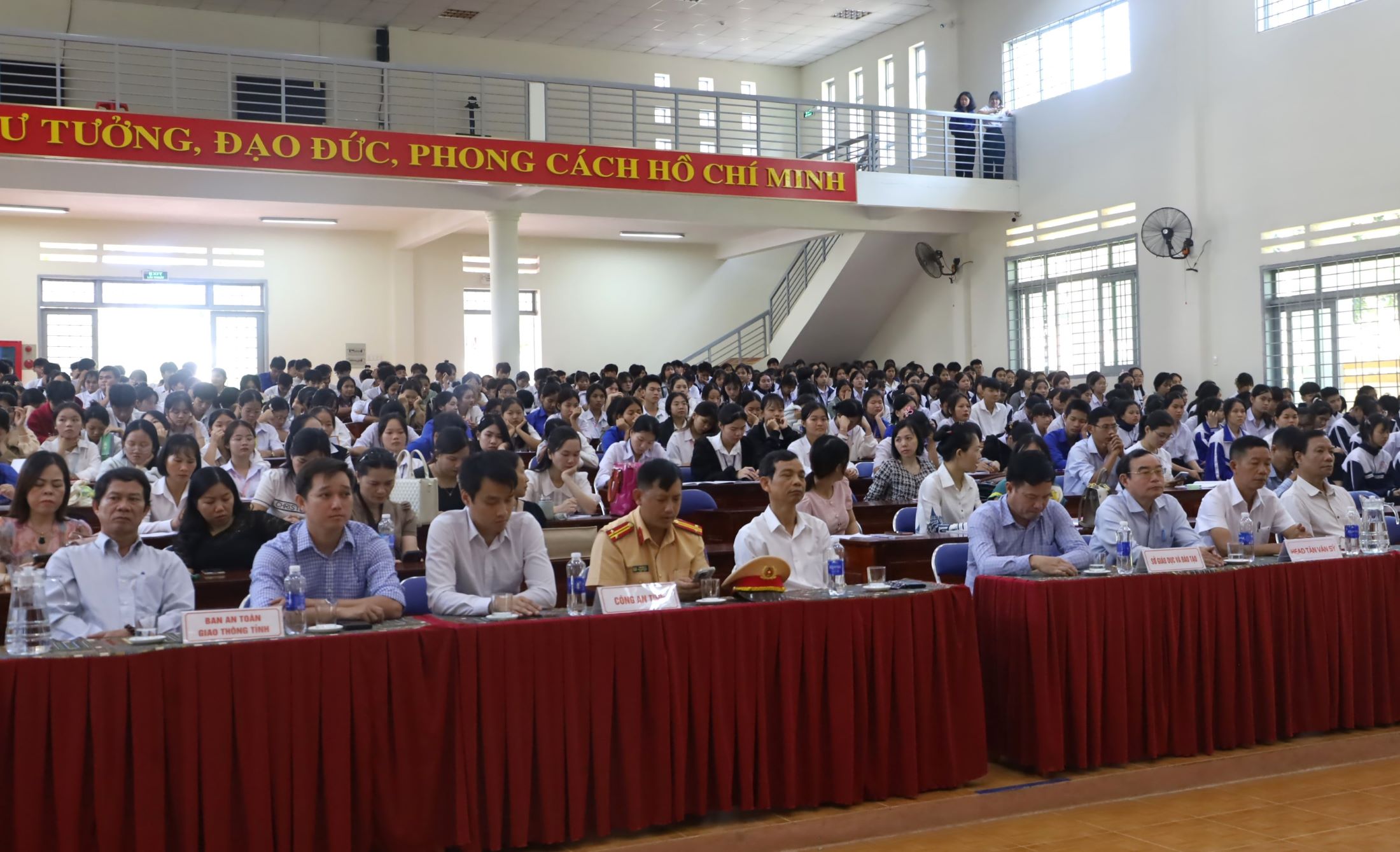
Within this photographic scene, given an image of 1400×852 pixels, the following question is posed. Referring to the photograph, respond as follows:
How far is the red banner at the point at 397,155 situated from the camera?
10.6 metres

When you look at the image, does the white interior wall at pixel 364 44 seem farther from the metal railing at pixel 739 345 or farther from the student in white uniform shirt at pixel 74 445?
the student in white uniform shirt at pixel 74 445

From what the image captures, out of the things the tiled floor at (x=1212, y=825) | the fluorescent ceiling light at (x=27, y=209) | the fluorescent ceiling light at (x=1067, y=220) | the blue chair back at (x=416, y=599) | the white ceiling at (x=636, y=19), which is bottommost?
the tiled floor at (x=1212, y=825)

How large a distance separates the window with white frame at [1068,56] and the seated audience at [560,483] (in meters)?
10.2

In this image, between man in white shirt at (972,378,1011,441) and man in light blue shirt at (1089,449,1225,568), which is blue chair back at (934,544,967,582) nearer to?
man in light blue shirt at (1089,449,1225,568)

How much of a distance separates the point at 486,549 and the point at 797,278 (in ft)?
49.7

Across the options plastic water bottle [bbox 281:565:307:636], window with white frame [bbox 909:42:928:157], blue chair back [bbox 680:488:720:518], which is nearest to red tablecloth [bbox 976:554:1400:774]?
plastic water bottle [bbox 281:565:307:636]

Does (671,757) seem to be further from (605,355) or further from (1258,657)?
(605,355)

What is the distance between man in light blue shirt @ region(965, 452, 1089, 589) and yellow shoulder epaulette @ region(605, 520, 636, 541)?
118 centimetres

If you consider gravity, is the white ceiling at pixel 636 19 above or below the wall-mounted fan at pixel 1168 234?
above

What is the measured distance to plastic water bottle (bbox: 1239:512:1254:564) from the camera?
4512mm

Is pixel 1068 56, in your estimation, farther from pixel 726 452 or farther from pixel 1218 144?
pixel 726 452

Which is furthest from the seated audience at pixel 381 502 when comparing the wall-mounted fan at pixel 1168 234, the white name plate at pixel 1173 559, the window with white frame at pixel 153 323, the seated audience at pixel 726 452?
the window with white frame at pixel 153 323

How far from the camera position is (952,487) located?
18.9ft

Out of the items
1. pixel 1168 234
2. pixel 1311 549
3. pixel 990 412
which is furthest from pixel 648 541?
pixel 1168 234
